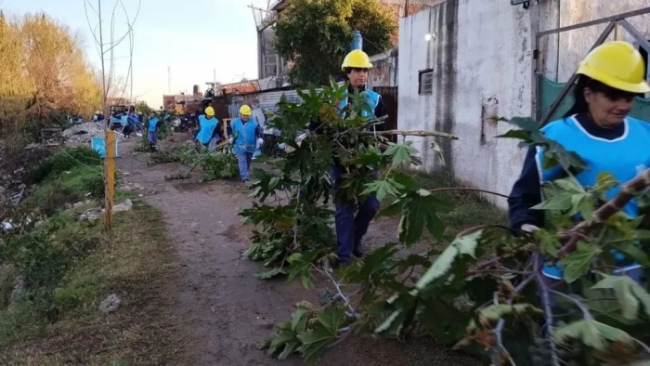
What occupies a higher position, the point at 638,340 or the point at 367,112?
the point at 367,112

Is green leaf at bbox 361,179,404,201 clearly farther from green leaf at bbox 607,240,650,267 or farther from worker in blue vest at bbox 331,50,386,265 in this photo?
worker in blue vest at bbox 331,50,386,265

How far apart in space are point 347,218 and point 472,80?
4681mm

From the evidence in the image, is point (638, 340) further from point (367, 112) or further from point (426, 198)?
point (367, 112)

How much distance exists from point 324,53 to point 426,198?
48.0 feet

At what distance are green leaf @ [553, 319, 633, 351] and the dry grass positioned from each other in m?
2.63

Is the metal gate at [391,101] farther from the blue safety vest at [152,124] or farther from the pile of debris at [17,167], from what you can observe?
the blue safety vest at [152,124]

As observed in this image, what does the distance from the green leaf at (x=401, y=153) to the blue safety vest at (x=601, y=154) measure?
1.02m

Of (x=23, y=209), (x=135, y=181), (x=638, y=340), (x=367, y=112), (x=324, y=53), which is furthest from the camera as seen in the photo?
(x=324, y=53)

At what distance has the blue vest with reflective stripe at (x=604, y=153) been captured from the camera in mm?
2066

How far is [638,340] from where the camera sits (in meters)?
1.57

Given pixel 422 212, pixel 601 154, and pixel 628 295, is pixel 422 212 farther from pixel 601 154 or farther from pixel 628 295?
pixel 628 295

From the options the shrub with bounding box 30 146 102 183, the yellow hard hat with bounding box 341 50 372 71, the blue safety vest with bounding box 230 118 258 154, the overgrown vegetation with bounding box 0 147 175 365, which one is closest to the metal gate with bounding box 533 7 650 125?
the yellow hard hat with bounding box 341 50 372 71

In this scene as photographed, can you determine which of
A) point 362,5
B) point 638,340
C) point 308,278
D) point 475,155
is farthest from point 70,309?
point 362,5

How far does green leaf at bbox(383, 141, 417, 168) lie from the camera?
3.09 meters
